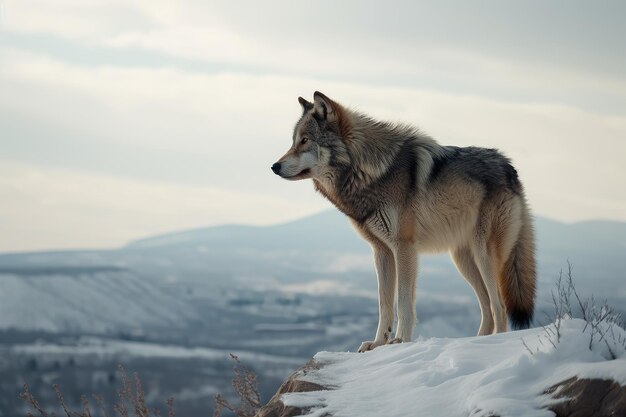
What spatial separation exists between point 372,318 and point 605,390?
16729cm

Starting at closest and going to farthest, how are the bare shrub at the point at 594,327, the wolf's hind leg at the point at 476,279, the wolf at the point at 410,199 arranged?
1. the bare shrub at the point at 594,327
2. the wolf at the point at 410,199
3. the wolf's hind leg at the point at 476,279

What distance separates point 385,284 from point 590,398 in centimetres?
367

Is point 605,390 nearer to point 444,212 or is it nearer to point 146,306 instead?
point 444,212

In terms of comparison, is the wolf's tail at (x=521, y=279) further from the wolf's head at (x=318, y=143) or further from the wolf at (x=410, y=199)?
the wolf's head at (x=318, y=143)

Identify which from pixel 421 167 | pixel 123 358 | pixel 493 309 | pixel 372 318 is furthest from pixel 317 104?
pixel 372 318

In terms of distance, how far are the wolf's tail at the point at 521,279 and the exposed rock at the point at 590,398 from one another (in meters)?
3.58

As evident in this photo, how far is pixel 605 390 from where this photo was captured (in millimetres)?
5629

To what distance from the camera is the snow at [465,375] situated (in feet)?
19.2

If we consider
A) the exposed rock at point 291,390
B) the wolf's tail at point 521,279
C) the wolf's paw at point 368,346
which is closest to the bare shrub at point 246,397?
the wolf's paw at point 368,346

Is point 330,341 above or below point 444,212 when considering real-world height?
below

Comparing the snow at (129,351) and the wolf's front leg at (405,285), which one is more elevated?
the wolf's front leg at (405,285)

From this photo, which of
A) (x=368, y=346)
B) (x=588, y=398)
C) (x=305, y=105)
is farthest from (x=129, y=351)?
(x=588, y=398)

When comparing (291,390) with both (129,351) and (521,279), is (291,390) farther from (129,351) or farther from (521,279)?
(129,351)

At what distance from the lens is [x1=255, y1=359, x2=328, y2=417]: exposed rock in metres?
6.74
